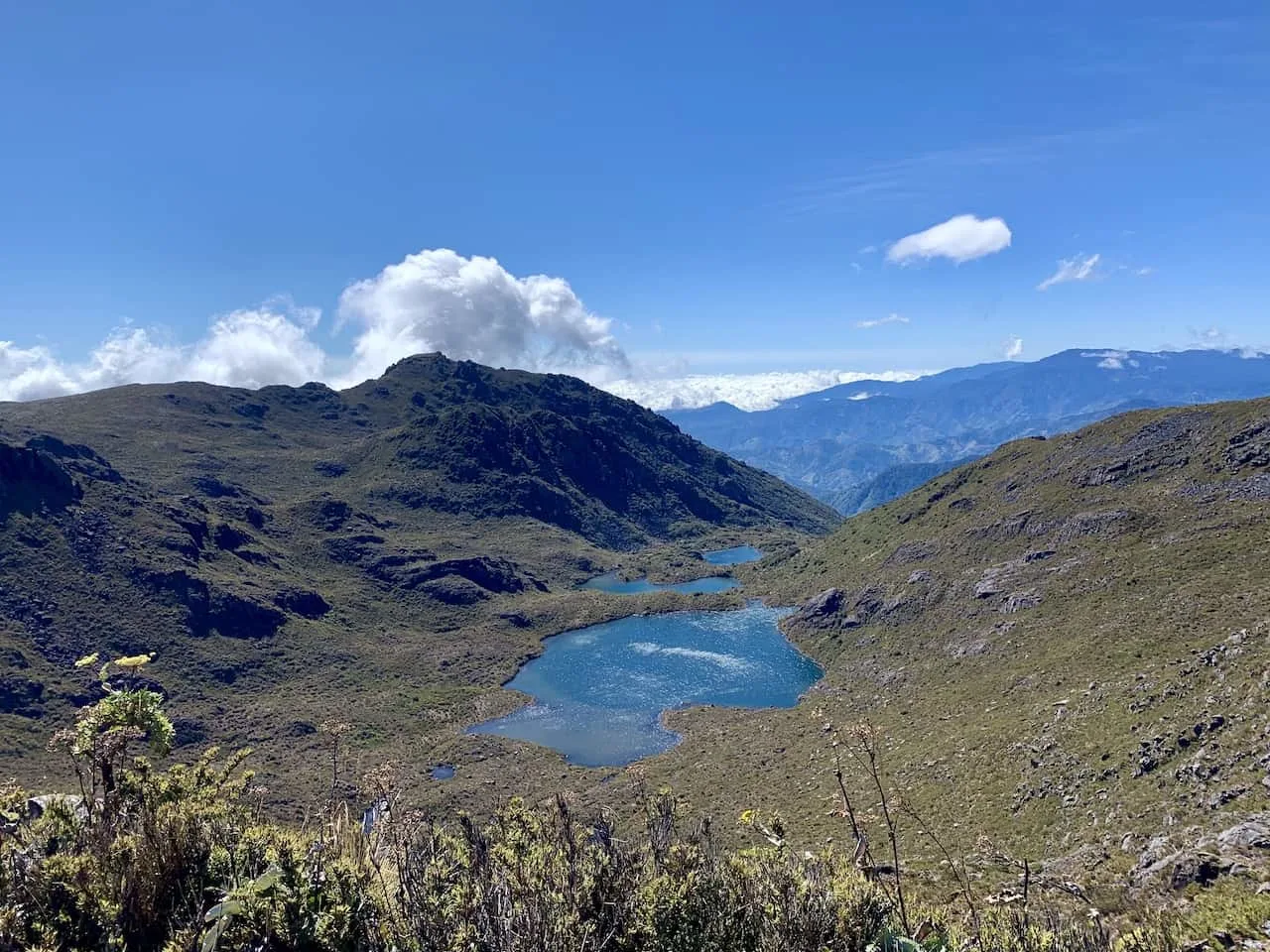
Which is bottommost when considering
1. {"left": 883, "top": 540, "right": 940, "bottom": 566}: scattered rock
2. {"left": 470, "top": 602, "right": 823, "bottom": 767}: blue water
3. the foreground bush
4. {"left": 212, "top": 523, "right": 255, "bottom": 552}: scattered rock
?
{"left": 470, "top": 602, "right": 823, "bottom": 767}: blue water

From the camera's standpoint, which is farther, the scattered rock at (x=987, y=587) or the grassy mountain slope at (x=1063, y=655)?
the scattered rock at (x=987, y=587)

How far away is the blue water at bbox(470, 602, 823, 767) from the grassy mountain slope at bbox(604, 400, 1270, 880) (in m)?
7.45

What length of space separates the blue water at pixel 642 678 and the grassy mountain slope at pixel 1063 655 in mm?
7452

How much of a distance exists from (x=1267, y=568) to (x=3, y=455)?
193m

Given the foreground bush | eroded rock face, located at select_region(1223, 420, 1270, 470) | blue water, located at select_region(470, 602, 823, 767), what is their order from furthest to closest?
1. blue water, located at select_region(470, 602, 823, 767)
2. eroded rock face, located at select_region(1223, 420, 1270, 470)
3. the foreground bush

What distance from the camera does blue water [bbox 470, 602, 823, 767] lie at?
10731 cm

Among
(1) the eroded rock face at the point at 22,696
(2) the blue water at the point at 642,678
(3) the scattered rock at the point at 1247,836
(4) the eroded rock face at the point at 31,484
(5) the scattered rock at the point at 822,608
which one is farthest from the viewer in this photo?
(5) the scattered rock at the point at 822,608

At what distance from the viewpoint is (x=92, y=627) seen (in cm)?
11894

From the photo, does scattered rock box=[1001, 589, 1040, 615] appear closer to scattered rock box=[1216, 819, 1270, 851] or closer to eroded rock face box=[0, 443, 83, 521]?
scattered rock box=[1216, 819, 1270, 851]

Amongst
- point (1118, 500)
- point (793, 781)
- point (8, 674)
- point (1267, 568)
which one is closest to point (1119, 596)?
point (1267, 568)

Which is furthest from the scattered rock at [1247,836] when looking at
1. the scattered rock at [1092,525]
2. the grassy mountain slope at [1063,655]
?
the scattered rock at [1092,525]

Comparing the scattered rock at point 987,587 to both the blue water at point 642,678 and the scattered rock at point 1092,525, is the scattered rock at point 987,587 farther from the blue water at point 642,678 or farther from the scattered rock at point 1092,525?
the blue water at point 642,678

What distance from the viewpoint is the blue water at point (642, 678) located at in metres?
107

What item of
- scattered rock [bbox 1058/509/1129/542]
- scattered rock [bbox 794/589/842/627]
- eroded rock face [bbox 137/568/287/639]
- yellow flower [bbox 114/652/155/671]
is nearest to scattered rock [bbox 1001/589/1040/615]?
scattered rock [bbox 1058/509/1129/542]
